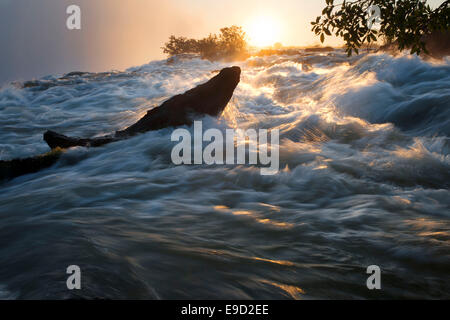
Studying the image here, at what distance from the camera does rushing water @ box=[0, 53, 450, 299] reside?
106 inches

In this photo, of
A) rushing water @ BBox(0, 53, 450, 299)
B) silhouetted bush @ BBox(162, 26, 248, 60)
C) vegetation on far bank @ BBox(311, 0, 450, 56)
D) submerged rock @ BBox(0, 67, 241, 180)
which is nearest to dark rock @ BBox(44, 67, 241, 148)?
submerged rock @ BBox(0, 67, 241, 180)

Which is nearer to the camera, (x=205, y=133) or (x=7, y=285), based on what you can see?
(x=7, y=285)

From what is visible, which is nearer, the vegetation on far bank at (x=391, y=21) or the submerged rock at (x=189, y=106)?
the vegetation on far bank at (x=391, y=21)

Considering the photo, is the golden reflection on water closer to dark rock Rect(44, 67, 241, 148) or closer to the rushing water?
the rushing water

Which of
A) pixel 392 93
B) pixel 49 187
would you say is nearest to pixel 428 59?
pixel 392 93

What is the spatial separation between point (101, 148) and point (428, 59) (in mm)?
11900

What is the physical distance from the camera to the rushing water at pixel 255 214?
2.68 m

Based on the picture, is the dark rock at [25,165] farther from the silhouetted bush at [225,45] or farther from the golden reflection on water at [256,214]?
the silhouetted bush at [225,45]

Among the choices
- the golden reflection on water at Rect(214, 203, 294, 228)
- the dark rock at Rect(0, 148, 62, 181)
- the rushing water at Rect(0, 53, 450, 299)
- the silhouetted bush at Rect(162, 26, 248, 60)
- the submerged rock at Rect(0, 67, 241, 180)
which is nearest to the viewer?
the rushing water at Rect(0, 53, 450, 299)

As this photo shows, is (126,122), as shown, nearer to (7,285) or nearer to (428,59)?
(7,285)

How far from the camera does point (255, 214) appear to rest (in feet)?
14.0

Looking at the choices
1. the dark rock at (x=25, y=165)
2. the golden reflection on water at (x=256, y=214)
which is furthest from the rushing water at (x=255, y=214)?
the dark rock at (x=25, y=165)

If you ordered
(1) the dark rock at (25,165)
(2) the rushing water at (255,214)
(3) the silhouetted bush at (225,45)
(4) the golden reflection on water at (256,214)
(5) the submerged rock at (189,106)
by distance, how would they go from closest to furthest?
(2) the rushing water at (255,214) → (4) the golden reflection on water at (256,214) → (1) the dark rock at (25,165) → (5) the submerged rock at (189,106) → (3) the silhouetted bush at (225,45)

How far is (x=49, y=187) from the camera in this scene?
5293 millimetres
